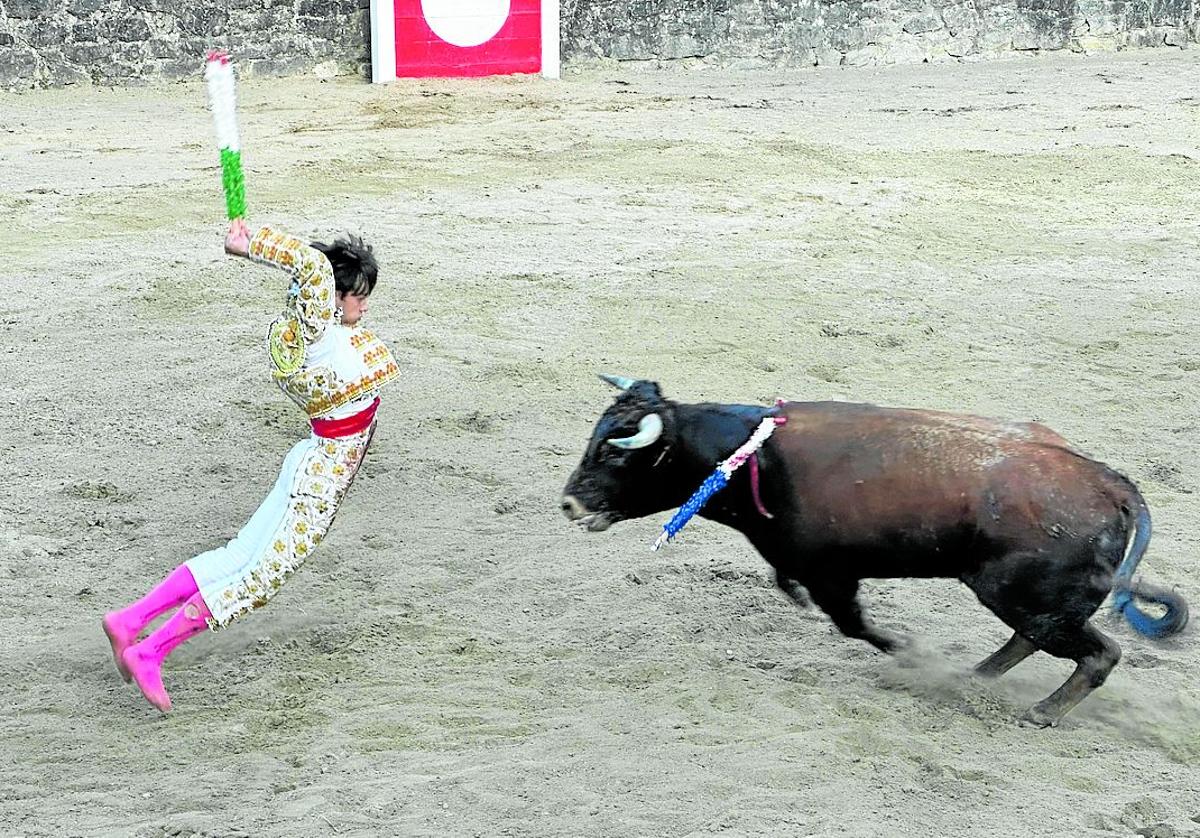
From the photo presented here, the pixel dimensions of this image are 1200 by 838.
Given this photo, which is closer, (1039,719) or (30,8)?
(1039,719)

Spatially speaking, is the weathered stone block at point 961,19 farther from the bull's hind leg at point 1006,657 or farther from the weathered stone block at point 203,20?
the bull's hind leg at point 1006,657

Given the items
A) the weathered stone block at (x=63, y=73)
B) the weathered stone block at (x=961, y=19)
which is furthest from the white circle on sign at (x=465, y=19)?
the weathered stone block at (x=961, y=19)

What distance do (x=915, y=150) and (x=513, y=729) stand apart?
8.61 meters

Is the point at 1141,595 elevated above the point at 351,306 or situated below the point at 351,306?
below

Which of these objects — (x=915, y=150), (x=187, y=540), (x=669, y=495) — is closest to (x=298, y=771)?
(x=669, y=495)

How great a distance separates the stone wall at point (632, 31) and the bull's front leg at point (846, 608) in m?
11.1

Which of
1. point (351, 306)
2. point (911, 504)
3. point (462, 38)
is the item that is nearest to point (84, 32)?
point (462, 38)

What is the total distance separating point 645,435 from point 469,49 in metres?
10.9

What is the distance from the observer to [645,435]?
4156 millimetres

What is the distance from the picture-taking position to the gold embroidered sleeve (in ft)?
13.4

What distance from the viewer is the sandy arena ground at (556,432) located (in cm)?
403

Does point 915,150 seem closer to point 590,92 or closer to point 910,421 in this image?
point 590,92

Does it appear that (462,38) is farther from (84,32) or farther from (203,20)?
(84,32)

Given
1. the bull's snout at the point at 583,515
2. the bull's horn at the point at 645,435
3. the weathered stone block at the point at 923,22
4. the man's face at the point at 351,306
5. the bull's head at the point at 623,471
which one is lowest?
the bull's snout at the point at 583,515
